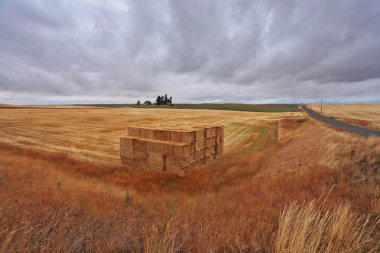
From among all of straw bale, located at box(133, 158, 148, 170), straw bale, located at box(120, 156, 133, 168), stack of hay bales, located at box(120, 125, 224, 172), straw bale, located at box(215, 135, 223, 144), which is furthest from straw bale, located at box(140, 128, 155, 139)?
straw bale, located at box(215, 135, 223, 144)

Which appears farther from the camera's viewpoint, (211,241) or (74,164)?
(74,164)

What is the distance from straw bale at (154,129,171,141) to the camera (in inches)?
381

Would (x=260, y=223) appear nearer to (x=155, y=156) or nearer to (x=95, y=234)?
(x=95, y=234)

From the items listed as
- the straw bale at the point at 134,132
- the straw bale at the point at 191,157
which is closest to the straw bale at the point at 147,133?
the straw bale at the point at 134,132

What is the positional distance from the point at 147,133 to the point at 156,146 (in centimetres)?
123

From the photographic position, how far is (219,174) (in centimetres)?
906

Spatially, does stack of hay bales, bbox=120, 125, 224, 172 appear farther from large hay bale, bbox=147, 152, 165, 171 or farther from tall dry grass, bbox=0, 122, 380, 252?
tall dry grass, bbox=0, 122, 380, 252

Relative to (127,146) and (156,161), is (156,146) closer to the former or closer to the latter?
(156,161)

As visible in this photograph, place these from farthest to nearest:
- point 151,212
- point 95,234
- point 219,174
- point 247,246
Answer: point 219,174, point 151,212, point 95,234, point 247,246

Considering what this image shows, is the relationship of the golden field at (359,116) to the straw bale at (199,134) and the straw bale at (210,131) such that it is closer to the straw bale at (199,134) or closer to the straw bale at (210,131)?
the straw bale at (210,131)

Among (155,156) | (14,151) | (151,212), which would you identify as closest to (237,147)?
(155,156)

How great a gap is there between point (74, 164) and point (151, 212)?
8047 millimetres

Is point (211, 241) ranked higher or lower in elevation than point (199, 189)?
higher

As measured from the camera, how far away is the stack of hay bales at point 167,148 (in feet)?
29.4
